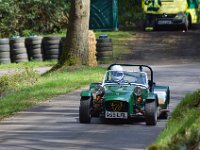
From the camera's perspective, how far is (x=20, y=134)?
1384 centimetres

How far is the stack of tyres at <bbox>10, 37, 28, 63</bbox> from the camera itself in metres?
33.1

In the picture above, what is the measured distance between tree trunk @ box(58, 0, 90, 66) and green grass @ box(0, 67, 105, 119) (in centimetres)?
45

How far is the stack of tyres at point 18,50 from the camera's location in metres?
33.1

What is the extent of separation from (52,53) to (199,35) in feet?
28.3

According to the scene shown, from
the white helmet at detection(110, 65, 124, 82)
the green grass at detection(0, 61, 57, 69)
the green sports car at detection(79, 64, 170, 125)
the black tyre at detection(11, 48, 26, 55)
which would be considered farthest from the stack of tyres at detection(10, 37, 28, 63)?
the white helmet at detection(110, 65, 124, 82)

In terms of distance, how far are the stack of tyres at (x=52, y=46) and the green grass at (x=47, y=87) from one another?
22.0ft

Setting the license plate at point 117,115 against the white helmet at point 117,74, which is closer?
the license plate at point 117,115

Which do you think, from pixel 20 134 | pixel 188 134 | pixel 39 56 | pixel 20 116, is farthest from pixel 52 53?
pixel 188 134

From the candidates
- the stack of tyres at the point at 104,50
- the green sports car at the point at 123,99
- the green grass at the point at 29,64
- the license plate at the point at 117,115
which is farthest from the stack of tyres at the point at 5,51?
the license plate at the point at 117,115

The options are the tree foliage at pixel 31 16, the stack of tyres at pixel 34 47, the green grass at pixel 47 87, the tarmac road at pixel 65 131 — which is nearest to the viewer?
the tarmac road at pixel 65 131

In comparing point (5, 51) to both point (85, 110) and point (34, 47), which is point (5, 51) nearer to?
point (34, 47)

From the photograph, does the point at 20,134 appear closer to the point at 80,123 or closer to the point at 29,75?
the point at 80,123

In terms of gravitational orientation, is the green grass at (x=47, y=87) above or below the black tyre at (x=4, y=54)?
above

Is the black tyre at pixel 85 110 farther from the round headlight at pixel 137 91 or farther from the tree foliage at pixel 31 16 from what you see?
the tree foliage at pixel 31 16
